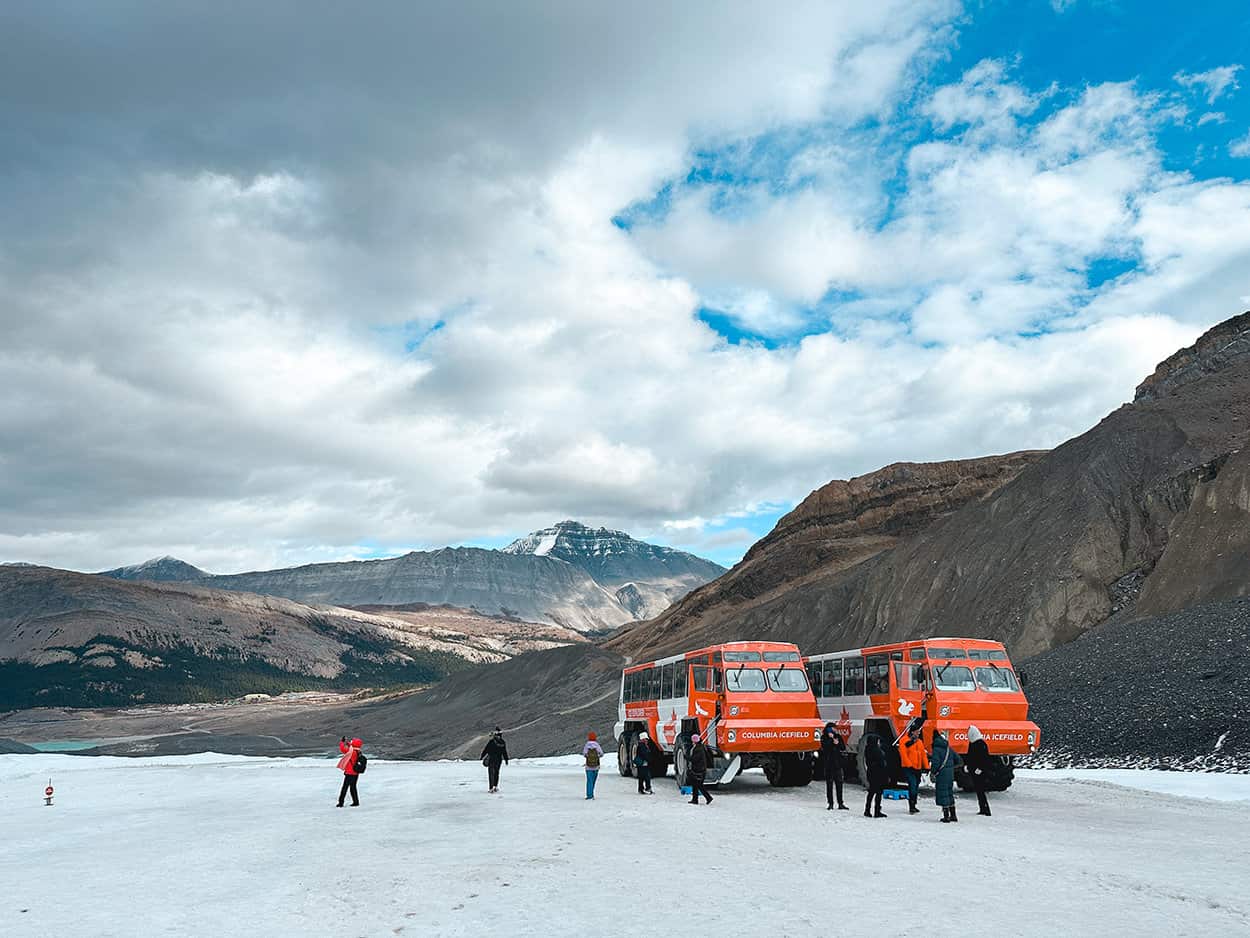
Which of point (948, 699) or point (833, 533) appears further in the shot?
point (833, 533)

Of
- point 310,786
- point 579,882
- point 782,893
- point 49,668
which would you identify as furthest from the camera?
point 49,668

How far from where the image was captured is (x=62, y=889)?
13.4m

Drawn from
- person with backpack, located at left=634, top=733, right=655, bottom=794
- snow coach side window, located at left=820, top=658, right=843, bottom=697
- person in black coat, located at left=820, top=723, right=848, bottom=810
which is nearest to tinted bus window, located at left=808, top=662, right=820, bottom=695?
snow coach side window, located at left=820, top=658, right=843, bottom=697

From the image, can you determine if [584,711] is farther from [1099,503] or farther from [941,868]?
[941,868]

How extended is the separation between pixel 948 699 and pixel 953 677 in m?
0.69

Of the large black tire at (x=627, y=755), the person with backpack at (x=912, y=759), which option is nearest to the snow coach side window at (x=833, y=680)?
the person with backpack at (x=912, y=759)

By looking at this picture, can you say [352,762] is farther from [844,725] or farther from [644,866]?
[844,725]

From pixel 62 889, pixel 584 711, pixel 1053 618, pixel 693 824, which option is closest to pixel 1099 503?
pixel 1053 618

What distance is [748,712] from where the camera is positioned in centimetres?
2458

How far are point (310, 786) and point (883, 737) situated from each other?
748 inches

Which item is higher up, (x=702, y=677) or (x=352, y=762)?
(x=702, y=677)

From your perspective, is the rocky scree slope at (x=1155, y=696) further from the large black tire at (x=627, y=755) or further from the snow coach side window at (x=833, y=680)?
the large black tire at (x=627, y=755)

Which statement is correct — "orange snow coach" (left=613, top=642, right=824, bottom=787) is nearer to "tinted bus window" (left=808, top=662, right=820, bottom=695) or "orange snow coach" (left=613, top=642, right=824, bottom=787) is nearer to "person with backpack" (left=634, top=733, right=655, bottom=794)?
"person with backpack" (left=634, top=733, right=655, bottom=794)

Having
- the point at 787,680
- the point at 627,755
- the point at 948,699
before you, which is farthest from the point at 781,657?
the point at 627,755
